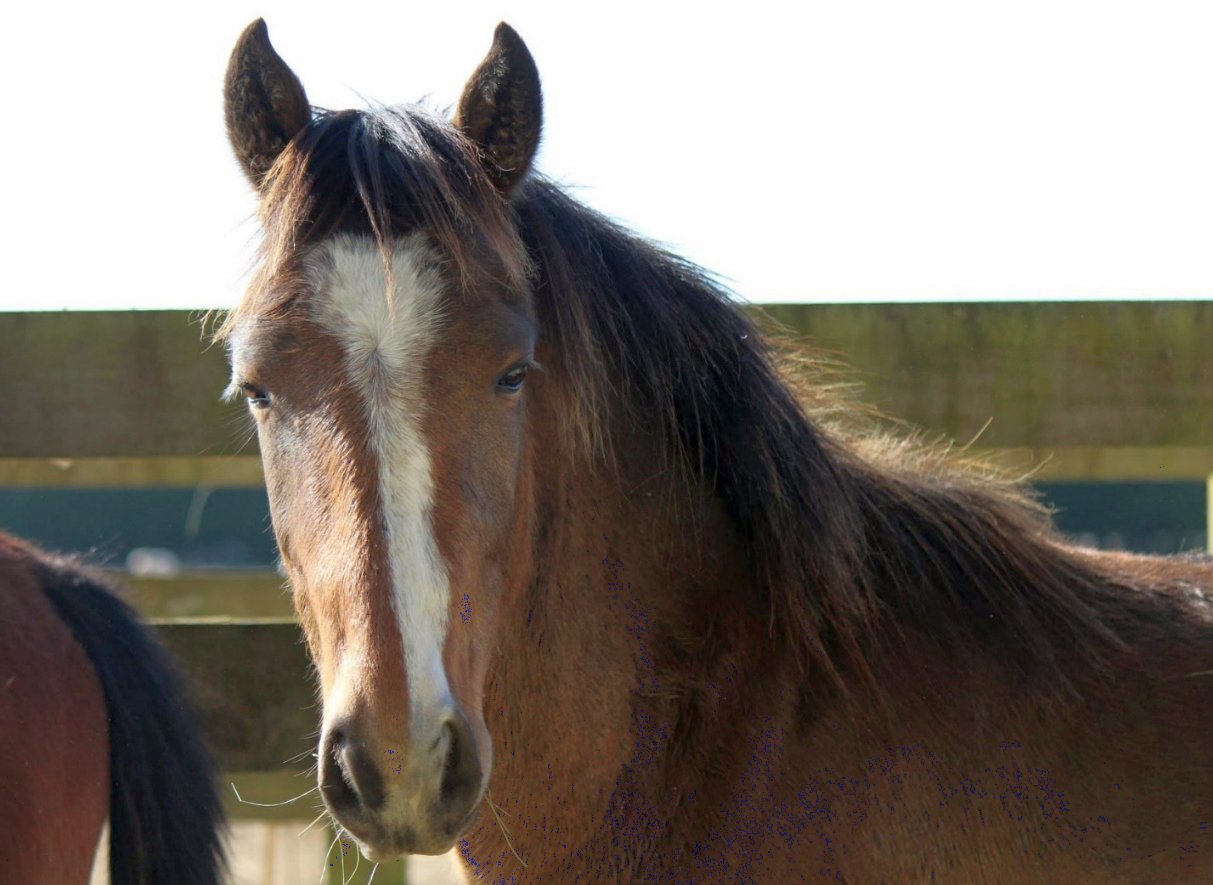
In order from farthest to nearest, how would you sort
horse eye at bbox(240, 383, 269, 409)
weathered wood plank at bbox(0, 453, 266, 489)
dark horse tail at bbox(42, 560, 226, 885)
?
weathered wood plank at bbox(0, 453, 266, 489), dark horse tail at bbox(42, 560, 226, 885), horse eye at bbox(240, 383, 269, 409)

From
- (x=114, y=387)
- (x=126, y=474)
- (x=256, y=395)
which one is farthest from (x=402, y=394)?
(x=126, y=474)

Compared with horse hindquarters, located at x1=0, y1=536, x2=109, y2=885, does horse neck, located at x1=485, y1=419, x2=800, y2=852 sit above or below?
above

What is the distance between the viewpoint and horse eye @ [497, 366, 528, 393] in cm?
181

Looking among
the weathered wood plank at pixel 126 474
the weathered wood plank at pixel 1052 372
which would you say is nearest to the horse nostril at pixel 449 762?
the weathered wood plank at pixel 1052 372

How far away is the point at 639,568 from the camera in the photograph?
2.06m

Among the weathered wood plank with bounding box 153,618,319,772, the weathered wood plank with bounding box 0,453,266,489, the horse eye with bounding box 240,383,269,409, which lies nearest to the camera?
the horse eye with bounding box 240,383,269,409

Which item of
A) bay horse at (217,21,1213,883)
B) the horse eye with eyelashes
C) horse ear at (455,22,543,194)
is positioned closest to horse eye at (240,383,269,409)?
bay horse at (217,21,1213,883)

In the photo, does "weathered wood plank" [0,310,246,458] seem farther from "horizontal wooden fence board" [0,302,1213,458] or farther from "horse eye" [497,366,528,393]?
"horse eye" [497,366,528,393]

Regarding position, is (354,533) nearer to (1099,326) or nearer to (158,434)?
(158,434)

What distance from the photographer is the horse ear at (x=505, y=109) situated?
1.96 metres

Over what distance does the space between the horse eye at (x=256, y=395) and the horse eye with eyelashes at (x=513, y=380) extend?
1.24 ft

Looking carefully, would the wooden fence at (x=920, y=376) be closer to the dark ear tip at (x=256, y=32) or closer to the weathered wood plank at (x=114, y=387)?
the weathered wood plank at (x=114, y=387)

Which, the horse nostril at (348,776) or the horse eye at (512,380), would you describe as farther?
the horse eye at (512,380)

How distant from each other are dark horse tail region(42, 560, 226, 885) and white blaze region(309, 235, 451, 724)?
154 centimetres
